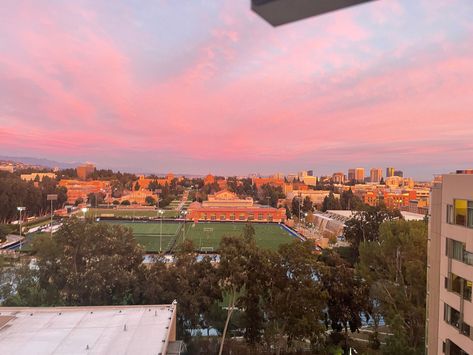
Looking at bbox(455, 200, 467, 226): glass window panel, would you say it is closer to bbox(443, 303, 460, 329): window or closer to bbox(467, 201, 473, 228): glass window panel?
bbox(467, 201, 473, 228): glass window panel

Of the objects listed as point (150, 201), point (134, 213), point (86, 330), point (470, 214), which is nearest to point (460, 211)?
point (470, 214)

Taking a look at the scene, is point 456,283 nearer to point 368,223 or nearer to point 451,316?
point 451,316

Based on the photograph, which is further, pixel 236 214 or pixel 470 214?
pixel 236 214

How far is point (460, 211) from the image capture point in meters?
7.27

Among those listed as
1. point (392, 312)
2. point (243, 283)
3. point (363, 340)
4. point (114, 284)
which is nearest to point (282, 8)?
point (243, 283)

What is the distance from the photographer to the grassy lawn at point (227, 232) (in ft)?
98.3

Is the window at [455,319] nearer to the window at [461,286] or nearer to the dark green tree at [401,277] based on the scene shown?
the window at [461,286]

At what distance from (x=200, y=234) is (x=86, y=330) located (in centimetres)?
2724

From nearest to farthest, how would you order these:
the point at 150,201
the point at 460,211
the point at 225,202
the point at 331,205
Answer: the point at 460,211 → the point at 225,202 → the point at 331,205 → the point at 150,201

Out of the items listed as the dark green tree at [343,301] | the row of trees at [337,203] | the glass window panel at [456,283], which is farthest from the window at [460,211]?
the row of trees at [337,203]

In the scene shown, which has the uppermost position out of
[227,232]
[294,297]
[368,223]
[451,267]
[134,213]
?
[451,267]

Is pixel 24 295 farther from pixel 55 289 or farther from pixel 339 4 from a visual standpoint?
pixel 339 4

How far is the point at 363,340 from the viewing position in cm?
1215

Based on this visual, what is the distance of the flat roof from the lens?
6.75 metres
